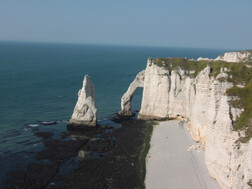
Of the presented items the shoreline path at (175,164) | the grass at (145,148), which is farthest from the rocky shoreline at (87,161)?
the shoreline path at (175,164)

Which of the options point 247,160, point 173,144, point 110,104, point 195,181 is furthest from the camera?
point 110,104

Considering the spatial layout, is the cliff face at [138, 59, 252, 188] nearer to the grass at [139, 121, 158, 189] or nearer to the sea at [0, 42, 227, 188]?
the grass at [139, 121, 158, 189]

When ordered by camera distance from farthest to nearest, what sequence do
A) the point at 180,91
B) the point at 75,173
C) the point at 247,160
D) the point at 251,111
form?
the point at 180,91 → the point at 75,173 → the point at 251,111 → the point at 247,160

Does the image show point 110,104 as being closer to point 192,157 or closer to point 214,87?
point 192,157

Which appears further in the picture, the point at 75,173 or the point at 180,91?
the point at 180,91

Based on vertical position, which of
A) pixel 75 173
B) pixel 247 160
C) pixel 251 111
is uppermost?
pixel 251 111

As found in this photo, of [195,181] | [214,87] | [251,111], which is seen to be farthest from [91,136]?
[251,111]

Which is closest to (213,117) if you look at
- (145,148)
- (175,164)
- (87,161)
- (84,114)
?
(175,164)

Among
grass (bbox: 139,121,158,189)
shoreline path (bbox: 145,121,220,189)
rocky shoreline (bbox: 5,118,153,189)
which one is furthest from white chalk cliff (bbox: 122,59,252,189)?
rocky shoreline (bbox: 5,118,153,189)
